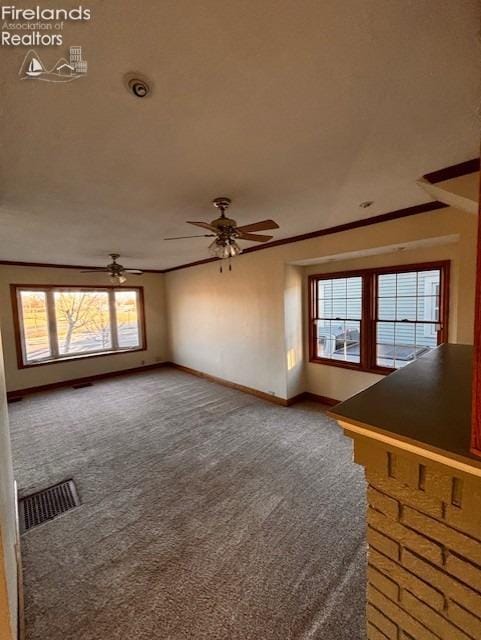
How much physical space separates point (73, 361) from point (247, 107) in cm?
616

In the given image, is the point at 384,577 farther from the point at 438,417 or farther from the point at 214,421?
the point at 214,421

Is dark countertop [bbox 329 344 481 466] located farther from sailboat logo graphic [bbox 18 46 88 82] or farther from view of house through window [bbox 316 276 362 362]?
view of house through window [bbox 316 276 362 362]

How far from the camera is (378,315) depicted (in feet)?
12.5

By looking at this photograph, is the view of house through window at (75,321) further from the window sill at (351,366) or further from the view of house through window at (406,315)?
the view of house through window at (406,315)

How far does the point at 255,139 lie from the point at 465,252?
89.1 inches

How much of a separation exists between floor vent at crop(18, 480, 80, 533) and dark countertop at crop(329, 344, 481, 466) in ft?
8.63

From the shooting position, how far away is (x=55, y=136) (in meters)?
1.51

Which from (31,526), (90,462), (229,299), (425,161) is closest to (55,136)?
(425,161)

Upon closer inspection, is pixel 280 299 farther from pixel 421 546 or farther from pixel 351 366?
pixel 421 546

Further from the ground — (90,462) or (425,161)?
(425,161)

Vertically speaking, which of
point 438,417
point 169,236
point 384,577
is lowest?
point 384,577

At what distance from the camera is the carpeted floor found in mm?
1455

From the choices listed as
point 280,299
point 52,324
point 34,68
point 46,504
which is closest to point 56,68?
point 34,68

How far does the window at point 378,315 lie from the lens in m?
3.34
